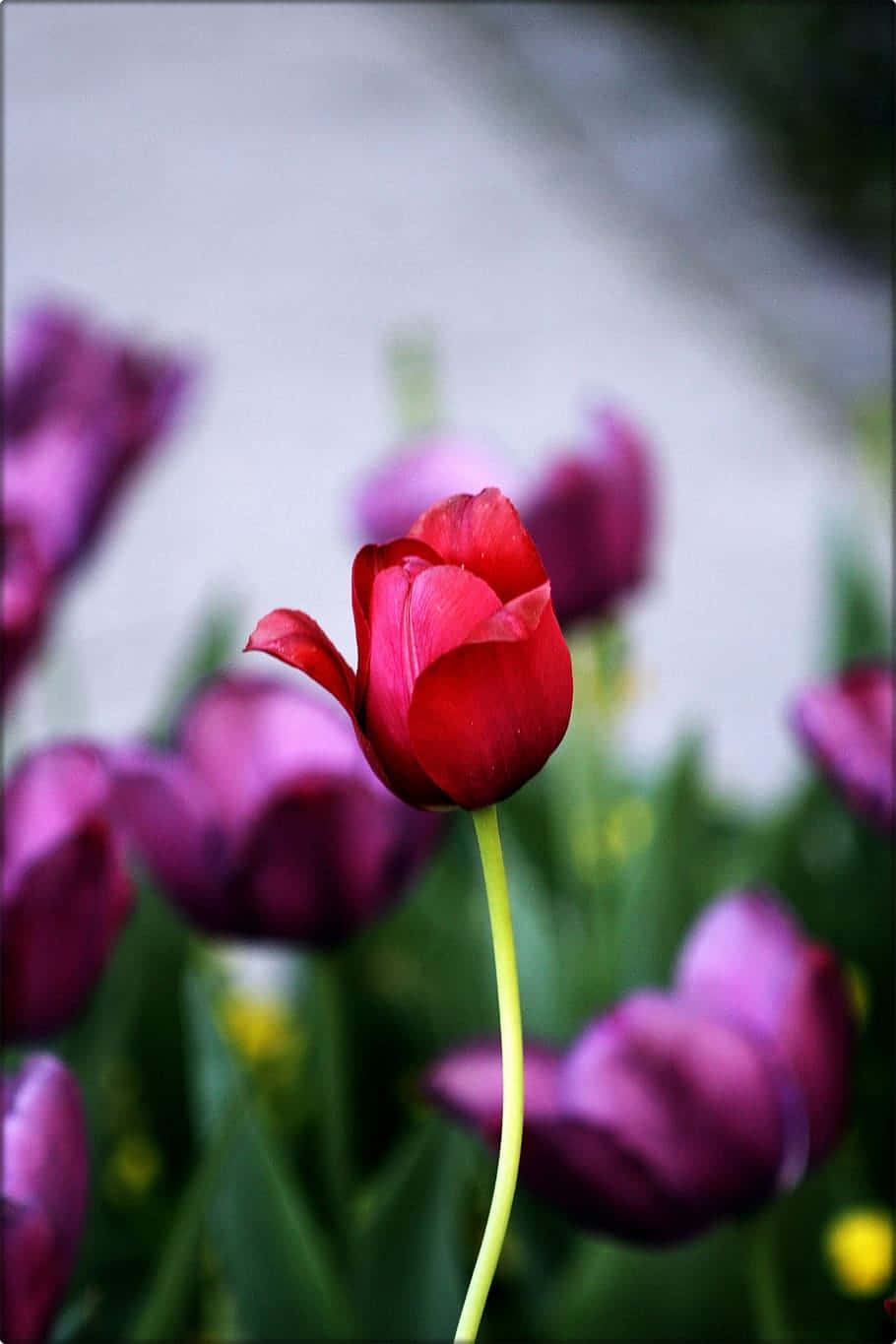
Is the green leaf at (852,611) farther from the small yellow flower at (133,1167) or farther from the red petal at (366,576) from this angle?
the red petal at (366,576)

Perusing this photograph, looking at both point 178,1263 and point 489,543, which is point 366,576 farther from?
point 178,1263

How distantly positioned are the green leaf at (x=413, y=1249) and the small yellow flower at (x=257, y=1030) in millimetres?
224

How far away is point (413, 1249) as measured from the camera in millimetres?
376

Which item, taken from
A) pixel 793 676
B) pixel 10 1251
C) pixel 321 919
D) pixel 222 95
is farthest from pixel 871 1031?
pixel 222 95

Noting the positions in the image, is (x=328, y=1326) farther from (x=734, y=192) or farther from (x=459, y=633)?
(x=734, y=192)

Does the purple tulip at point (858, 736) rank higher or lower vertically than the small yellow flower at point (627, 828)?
higher

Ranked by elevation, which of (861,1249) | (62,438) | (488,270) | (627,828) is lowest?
(861,1249)

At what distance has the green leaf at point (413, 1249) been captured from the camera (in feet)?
1.22

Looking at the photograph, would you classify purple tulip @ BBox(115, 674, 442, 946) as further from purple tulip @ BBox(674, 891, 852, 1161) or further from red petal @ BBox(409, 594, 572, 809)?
red petal @ BBox(409, 594, 572, 809)

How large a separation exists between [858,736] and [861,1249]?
15 cm

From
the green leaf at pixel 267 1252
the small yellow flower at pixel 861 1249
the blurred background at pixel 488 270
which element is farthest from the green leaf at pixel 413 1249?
the blurred background at pixel 488 270

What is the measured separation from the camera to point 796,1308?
0.45 metres

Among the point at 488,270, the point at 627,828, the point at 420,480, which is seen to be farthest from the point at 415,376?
the point at 488,270

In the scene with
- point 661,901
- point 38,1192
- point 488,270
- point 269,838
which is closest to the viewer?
point 38,1192
